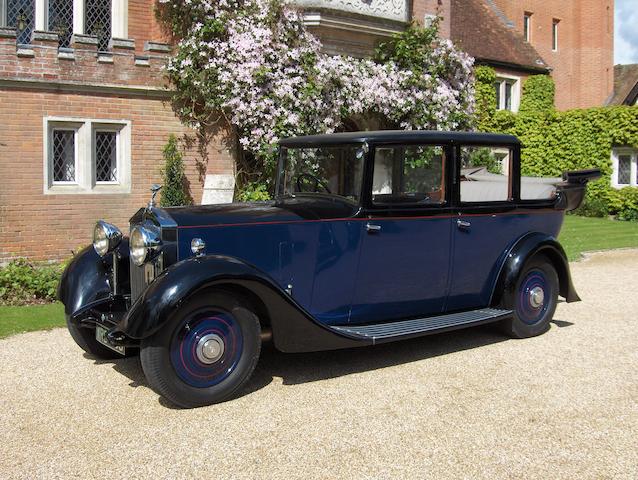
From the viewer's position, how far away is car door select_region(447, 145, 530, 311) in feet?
18.6

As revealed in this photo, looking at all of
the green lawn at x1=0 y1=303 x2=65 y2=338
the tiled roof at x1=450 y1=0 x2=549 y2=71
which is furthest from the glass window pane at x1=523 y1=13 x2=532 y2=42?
the green lawn at x1=0 y1=303 x2=65 y2=338

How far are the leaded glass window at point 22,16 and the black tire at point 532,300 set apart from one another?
10.2 meters

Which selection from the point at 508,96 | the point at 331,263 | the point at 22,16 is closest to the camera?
the point at 331,263

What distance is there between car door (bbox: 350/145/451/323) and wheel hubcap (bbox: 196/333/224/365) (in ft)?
3.96

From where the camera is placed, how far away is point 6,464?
347 cm

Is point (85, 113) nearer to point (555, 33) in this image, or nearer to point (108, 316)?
point (108, 316)

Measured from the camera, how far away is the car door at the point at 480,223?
5664 mm

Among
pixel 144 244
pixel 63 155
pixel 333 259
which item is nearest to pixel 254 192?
pixel 63 155

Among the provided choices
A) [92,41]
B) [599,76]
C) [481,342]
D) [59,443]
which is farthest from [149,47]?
[599,76]

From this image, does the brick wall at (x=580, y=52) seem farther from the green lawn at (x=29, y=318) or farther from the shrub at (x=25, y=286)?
the green lawn at (x=29, y=318)

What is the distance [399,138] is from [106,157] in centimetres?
751

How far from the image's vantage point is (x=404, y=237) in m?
5.27

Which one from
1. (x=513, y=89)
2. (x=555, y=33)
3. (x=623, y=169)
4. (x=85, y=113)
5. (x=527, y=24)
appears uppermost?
(x=527, y=24)

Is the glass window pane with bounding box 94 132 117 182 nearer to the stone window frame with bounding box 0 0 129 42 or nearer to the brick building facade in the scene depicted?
the brick building facade
